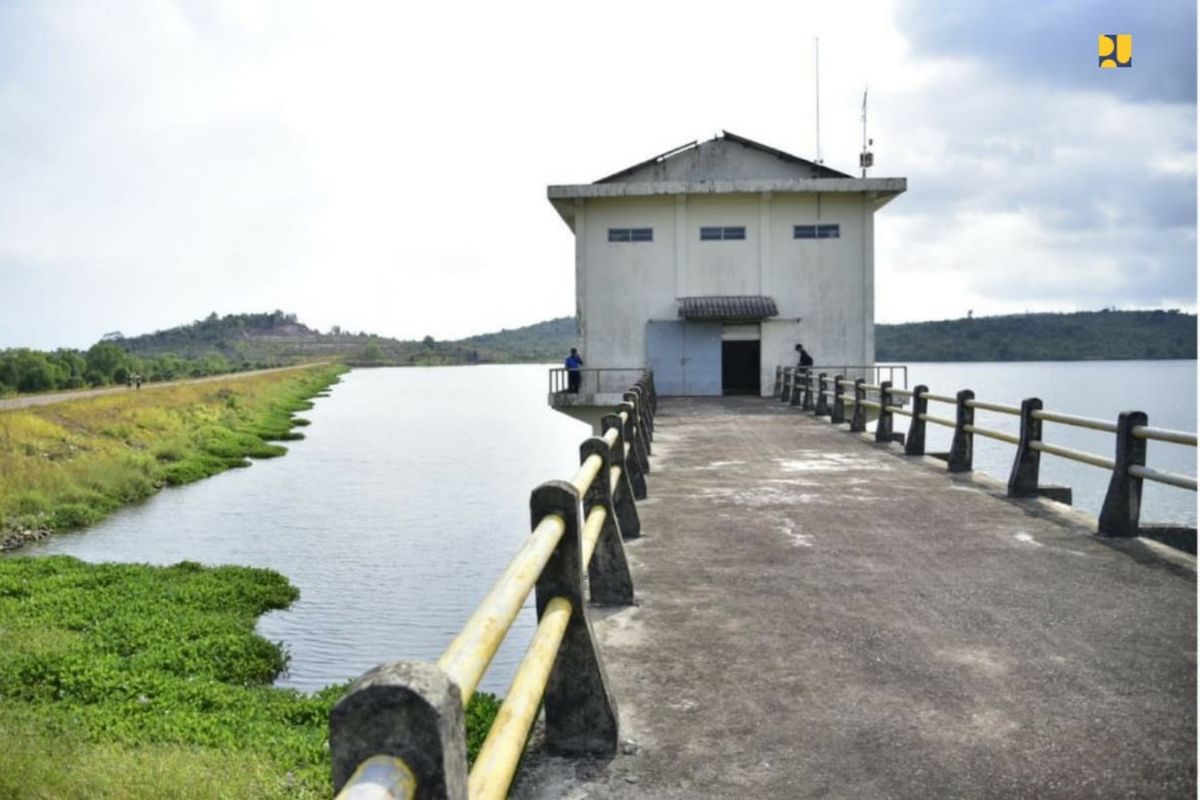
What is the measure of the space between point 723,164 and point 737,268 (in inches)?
140

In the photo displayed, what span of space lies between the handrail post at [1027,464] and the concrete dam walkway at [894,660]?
72cm

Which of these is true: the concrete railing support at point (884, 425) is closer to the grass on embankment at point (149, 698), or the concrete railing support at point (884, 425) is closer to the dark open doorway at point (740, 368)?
the grass on embankment at point (149, 698)

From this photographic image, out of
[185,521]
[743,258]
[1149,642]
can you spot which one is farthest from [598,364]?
[1149,642]

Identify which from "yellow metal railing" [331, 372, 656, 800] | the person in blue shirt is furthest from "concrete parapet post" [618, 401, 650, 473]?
the person in blue shirt

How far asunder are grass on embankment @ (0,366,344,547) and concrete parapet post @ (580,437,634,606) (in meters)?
18.0

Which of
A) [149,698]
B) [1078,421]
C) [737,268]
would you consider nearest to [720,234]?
[737,268]

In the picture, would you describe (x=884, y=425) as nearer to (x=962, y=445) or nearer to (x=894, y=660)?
(x=962, y=445)

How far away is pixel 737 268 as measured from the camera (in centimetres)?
2841

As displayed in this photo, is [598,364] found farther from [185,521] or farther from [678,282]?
[185,521]

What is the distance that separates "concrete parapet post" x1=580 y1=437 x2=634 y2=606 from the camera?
594 centimetres

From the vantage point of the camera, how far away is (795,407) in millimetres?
23688

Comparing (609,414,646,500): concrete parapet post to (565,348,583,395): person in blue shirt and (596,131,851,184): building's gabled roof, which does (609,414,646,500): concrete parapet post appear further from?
(596,131,851,184): building's gabled roof

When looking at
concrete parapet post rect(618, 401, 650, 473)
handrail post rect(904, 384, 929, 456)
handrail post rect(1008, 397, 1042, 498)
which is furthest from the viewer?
handrail post rect(904, 384, 929, 456)

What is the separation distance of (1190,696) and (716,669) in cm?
210
